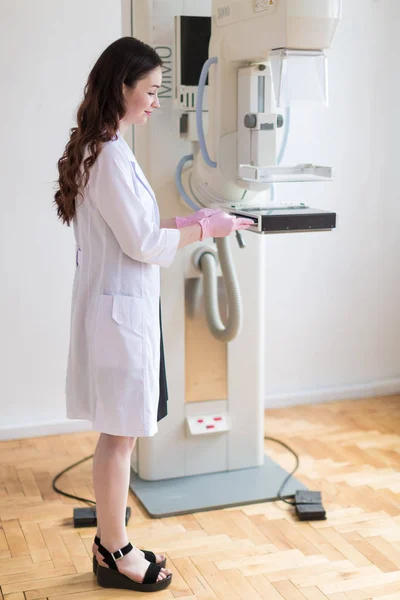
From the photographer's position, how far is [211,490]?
113 inches

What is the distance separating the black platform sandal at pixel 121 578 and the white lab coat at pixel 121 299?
0.37 metres

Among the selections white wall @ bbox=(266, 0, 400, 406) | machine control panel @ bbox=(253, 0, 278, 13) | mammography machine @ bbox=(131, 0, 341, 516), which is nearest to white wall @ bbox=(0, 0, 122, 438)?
mammography machine @ bbox=(131, 0, 341, 516)

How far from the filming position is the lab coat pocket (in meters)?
2.07

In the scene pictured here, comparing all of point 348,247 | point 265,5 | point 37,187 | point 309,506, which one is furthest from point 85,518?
point 348,247

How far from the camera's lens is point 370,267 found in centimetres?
387

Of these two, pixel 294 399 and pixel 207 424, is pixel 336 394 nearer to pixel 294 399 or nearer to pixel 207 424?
pixel 294 399

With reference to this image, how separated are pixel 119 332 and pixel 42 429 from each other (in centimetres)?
146

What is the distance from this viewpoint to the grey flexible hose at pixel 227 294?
277cm

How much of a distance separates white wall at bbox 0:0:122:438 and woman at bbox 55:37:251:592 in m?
1.14

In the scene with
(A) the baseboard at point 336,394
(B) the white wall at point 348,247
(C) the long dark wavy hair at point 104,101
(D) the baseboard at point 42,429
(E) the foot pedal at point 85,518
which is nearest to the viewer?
(C) the long dark wavy hair at point 104,101

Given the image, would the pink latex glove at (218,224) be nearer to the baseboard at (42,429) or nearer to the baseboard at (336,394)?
the baseboard at (42,429)

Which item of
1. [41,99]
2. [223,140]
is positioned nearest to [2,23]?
[41,99]

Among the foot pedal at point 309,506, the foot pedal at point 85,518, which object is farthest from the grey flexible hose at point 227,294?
the foot pedal at point 85,518

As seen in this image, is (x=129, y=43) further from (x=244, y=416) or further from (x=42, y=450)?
(x=42, y=450)
